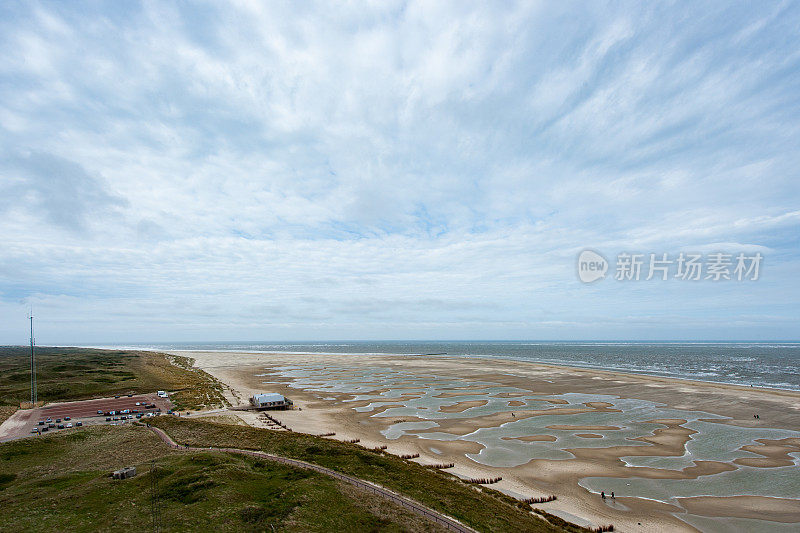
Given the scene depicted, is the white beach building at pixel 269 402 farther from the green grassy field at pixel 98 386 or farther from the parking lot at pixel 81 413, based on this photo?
the parking lot at pixel 81 413

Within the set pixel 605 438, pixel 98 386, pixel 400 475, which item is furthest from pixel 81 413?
pixel 605 438

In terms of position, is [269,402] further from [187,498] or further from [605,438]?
[605,438]

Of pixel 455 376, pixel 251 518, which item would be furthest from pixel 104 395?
pixel 455 376

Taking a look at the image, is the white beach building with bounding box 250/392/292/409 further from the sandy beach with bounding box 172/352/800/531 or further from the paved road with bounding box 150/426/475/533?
the paved road with bounding box 150/426/475/533

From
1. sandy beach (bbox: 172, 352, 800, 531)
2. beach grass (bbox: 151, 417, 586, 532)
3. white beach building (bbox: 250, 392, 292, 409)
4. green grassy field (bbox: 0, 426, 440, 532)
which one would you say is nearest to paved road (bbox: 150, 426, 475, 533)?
beach grass (bbox: 151, 417, 586, 532)

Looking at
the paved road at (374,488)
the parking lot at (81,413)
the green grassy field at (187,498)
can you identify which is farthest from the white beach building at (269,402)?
the green grassy field at (187,498)

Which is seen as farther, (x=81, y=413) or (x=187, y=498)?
(x=81, y=413)

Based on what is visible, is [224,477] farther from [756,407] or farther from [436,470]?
[756,407]
